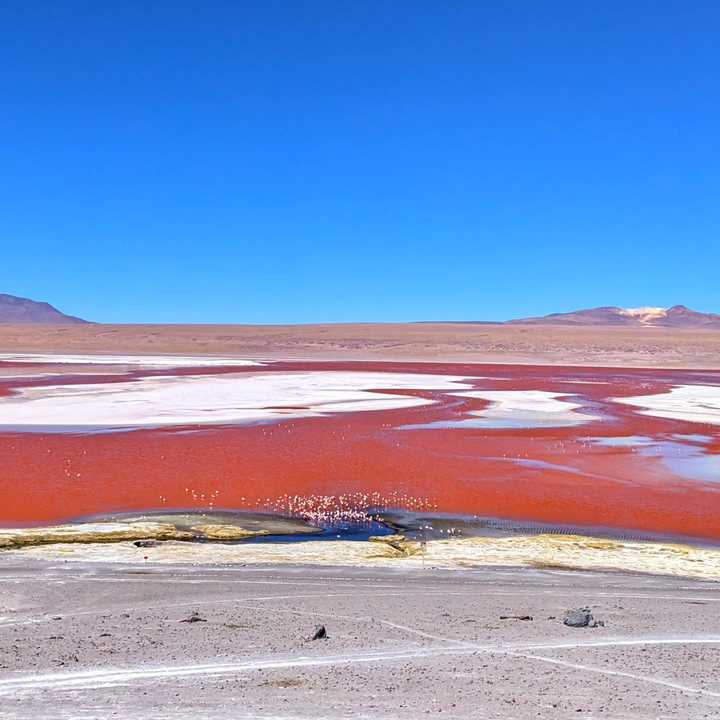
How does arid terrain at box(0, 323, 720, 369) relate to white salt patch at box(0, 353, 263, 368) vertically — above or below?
above

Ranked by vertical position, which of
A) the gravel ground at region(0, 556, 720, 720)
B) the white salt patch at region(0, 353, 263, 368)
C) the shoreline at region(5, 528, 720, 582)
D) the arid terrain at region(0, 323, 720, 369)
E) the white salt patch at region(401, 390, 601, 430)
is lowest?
the shoreline at region(5, 528, 720, 582)

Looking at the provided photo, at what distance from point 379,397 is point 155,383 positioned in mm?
14544

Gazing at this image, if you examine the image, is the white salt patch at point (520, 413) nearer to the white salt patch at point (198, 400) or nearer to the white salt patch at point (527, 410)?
the white salt patch at point (527, 410)

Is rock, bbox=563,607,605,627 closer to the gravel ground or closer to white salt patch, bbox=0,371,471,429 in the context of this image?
the gravel ground

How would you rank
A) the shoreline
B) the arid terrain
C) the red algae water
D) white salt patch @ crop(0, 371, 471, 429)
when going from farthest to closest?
the arid terrain
white salt patch @ crop(0, 371, 471, 429)
the red algae water
the shoreline

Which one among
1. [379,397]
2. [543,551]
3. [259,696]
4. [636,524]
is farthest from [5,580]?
[379,397]

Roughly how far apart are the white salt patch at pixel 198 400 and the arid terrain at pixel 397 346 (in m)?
38.3

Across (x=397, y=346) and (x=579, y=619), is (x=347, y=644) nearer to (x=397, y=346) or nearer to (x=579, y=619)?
(x=579, y=619)

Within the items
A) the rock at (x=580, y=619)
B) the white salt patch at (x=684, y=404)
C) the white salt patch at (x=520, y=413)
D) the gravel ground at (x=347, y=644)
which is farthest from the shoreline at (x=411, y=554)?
the white salt patch at (x=684, y=404)

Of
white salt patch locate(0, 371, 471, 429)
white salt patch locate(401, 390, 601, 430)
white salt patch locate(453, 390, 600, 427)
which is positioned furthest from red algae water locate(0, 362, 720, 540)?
white salt patch locate(0, 371, 471, 429)

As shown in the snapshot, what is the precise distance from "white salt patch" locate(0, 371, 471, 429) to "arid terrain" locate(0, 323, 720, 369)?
38.3 meters

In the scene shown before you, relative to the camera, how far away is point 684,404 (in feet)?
125

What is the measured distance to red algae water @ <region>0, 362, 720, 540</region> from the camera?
16875 mm

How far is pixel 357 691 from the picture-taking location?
7.12m
